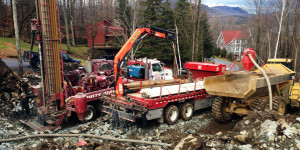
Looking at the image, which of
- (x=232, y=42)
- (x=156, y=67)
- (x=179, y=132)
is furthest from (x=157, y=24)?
(x=232, y=42)

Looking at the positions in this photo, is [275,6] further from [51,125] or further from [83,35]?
[83,35]

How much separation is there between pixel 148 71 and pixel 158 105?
17.6ft

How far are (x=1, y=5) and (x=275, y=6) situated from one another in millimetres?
39724

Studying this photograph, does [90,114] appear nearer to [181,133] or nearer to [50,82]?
[50,82]

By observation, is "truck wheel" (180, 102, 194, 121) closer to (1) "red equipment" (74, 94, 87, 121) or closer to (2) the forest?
(1) "red equipment" (74, 94, 87, 121)

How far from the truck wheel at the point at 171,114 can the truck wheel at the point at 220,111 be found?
5.26 feet

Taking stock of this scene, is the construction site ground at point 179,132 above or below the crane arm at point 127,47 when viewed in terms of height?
below

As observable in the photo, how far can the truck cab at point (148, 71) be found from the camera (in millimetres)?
14463

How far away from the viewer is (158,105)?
9.25m

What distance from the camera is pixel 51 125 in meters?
9.38

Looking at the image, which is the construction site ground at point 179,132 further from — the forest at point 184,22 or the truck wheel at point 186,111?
the forest at point 184,22

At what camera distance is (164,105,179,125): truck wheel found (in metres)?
9.65

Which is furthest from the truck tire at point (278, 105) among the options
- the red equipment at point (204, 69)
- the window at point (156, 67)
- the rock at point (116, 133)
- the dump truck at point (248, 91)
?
the window at point (156, 67)

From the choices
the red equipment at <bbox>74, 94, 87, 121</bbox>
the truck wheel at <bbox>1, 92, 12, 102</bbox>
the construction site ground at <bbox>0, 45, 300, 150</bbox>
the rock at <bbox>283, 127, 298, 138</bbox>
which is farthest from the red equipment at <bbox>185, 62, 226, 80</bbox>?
the truck wheel at <bbox>1, 92, 12, 102</bbox>
